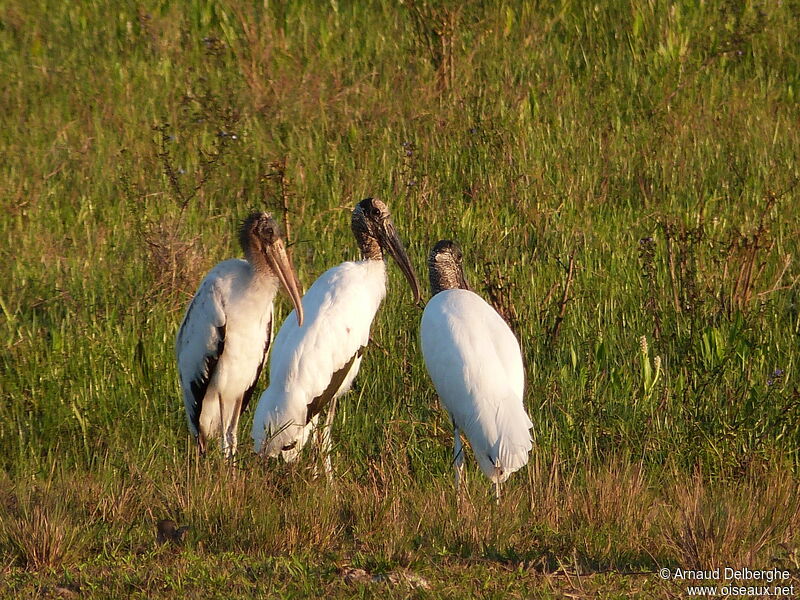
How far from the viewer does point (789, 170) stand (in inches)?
324

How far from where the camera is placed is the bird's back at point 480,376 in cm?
480

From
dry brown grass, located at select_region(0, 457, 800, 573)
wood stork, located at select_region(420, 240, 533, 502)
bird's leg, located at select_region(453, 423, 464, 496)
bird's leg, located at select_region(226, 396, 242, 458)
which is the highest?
wood stork, located at select_region(420, 240, 533, 502)

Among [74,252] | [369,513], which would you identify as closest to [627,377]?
[369,513]

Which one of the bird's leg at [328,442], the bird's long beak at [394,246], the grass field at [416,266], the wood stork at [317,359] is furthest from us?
the bird's long beak at [394,246]

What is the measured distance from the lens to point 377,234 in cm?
628

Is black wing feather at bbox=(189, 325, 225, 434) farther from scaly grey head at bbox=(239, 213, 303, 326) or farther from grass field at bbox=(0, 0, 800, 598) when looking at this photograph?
scaly grey head at bbox=(239, 213, 303, 326)

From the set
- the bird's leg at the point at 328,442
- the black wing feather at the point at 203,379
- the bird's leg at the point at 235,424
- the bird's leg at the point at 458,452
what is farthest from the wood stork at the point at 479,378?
the bird's leg at the point at 235,424

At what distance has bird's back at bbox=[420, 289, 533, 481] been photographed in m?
4.80

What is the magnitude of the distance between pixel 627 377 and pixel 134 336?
237cm

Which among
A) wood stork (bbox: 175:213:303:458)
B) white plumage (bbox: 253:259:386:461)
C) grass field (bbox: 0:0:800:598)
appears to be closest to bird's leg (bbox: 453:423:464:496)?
grass field (bbox: 0:0:800:598)

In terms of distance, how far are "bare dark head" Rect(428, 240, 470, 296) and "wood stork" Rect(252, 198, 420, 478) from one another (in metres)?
0.25

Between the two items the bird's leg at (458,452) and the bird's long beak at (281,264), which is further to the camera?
the bird's long beak at (281,264)

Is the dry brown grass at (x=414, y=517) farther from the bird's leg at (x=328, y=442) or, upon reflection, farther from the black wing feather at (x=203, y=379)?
the black wing feather at (x=203, y=379)

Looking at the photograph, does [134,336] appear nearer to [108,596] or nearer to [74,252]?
[74,252]
